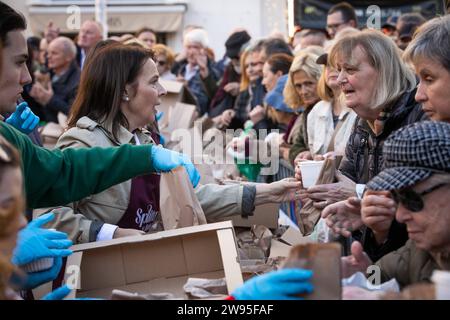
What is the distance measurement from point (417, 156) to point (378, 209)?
18.8 inches

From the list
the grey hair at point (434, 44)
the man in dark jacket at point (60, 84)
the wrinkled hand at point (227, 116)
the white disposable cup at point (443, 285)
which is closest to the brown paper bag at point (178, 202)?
the grey hair at point (434, 44)

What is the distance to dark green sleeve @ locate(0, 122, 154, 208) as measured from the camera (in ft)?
11.8

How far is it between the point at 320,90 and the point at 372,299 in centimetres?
397

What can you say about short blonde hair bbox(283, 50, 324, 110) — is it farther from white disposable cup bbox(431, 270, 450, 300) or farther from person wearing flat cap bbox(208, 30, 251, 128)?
white disposable cup bbox(431, 270, 450, 300)

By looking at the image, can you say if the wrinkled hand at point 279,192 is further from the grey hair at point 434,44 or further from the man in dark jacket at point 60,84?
the man in dark jacket at point 60,84

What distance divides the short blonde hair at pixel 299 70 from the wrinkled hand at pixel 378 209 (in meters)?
3.77

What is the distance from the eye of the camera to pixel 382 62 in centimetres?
464

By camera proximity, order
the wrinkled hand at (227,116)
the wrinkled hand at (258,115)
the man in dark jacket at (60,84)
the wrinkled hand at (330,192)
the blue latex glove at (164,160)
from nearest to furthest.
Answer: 1. the blue latex glove at (164,160)
2. the wrinkled hand at (330,192)
3. the wrinkled hand at (258,115)
4. the wrinkled hand at (227,116)
5. the man in dark jacket at (60,84)

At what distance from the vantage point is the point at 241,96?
965cm

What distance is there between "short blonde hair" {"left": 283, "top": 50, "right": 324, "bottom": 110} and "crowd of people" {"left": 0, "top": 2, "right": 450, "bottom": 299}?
1.56 ft

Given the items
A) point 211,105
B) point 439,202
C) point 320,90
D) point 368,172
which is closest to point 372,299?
point 439,202

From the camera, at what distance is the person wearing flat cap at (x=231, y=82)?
10.3 meters

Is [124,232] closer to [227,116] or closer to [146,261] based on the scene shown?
[146,261]
